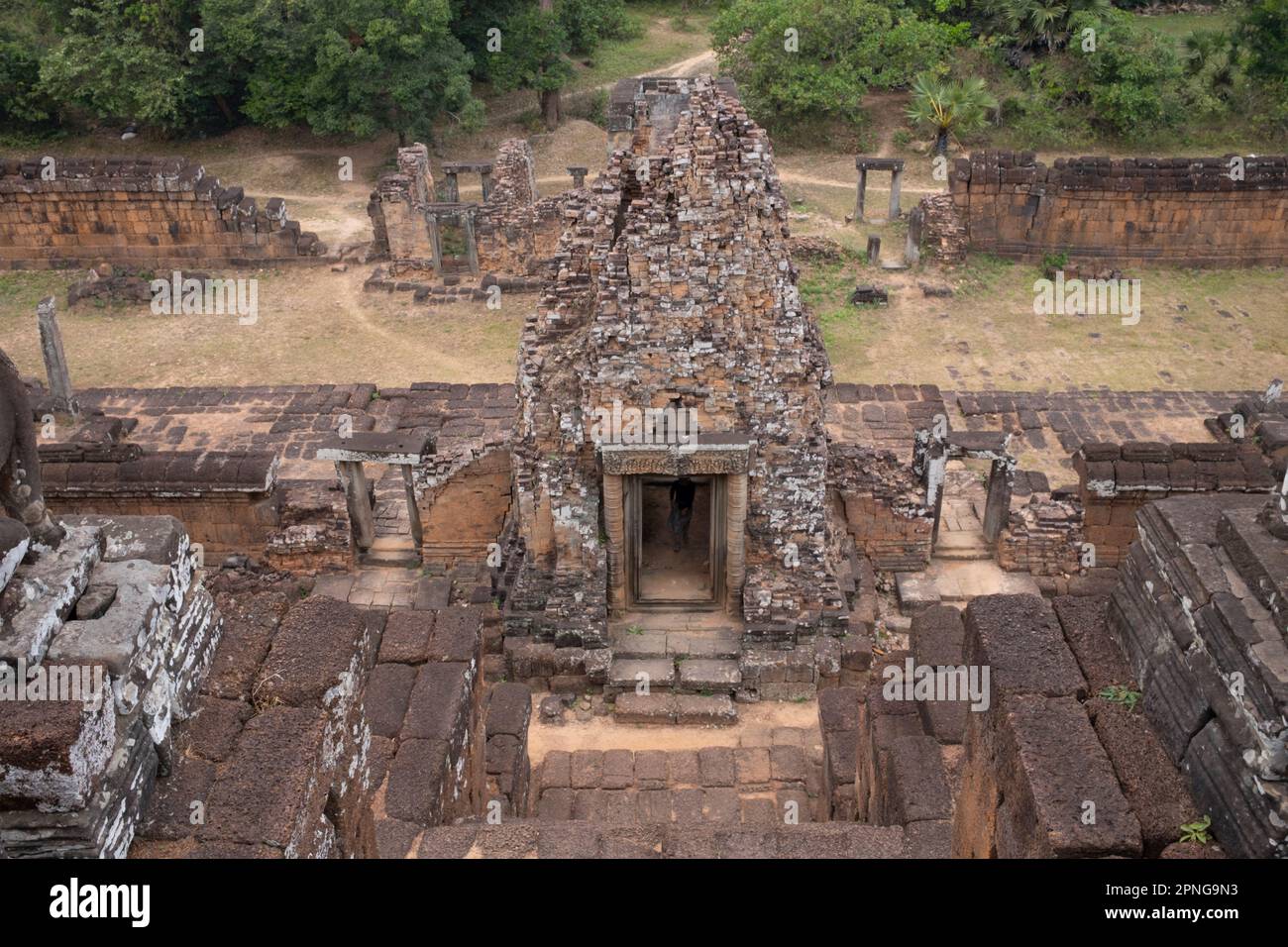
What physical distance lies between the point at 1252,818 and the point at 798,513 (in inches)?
315

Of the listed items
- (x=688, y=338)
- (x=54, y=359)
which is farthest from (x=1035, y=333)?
(x=54, y=359)

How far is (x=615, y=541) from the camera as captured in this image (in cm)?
1255

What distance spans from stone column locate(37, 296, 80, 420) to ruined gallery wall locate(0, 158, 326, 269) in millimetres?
7416

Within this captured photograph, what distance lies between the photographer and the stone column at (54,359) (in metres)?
19.2

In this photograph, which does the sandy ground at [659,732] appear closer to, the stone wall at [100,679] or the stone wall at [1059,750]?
the stone wall at [1059,750]

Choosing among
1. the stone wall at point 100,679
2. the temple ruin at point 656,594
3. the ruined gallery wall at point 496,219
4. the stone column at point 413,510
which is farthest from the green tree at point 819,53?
the stone wall at point 100,679

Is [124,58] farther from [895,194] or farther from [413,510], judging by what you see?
[413,510]

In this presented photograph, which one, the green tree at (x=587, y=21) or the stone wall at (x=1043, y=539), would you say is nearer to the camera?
the stone wall at (x=1043, y=539)

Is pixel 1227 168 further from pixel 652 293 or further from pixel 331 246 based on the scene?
pixel 331 246

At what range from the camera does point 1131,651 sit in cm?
586

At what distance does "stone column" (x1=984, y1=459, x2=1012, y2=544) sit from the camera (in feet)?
47.9

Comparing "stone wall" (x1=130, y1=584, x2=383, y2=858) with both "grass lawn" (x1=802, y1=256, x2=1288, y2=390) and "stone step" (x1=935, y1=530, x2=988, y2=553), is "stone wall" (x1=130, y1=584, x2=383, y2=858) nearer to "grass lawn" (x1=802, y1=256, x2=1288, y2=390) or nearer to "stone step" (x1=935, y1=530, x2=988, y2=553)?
"stone step" (x1=935, y1=530, x2=988, y2=553)

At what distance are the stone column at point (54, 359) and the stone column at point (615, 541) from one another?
11984mm

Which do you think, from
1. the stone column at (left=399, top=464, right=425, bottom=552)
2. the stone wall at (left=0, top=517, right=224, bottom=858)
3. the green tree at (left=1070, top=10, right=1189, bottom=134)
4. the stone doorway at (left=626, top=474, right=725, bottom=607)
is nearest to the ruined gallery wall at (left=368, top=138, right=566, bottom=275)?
the stone column at (left=399, top=464, right=425, bottom=552)
